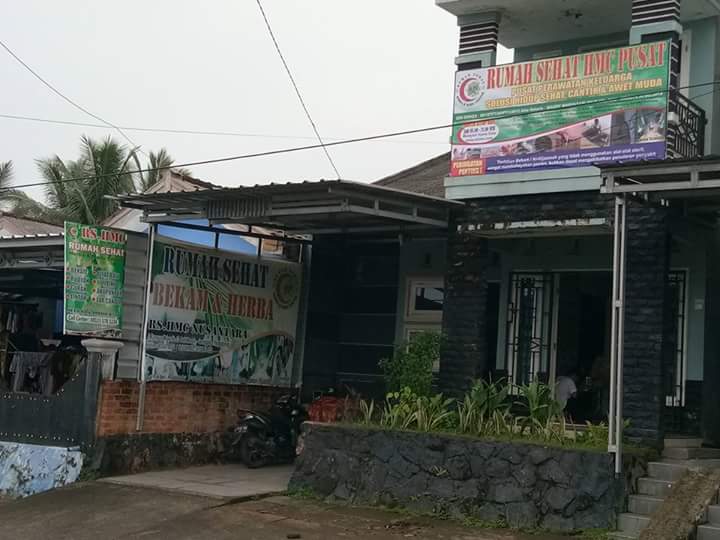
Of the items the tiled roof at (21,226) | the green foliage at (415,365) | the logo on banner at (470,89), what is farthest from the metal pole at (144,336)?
the tiled roof at (21,226)

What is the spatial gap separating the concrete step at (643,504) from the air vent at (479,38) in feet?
19.2

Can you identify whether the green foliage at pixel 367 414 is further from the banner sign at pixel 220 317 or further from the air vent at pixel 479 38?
the air vent at pixel 479 38

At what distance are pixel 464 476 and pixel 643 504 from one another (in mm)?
1846

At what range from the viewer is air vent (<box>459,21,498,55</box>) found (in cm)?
1189

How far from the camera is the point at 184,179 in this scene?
16844mm

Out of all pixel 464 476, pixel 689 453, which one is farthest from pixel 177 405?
pixel 689 453

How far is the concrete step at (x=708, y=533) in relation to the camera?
26.7 ft

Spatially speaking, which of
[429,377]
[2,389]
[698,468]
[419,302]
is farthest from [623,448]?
[2,389]

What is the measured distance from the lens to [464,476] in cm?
984

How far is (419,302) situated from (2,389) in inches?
249

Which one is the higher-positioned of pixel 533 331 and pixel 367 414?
pixel 533 331

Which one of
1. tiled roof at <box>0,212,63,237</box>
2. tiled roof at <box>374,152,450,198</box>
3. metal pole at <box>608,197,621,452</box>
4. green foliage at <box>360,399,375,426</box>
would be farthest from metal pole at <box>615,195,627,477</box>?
tiled roof at <box>0,212,63,237</box>

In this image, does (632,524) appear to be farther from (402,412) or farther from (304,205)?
(304,205)

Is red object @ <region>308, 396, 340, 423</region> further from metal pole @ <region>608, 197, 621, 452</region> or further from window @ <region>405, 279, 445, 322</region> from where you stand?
metal pole @ <region>608, 197, 621, 452</region>
